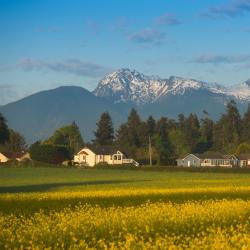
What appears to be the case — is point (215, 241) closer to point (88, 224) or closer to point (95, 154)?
point (88, 224)

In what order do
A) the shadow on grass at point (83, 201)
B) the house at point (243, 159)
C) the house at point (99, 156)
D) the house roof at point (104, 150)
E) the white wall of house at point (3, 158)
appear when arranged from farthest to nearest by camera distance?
the house roof at point (104, 150), the house at point (99, 156), the white wall of house at point (3, 158), the house at point (243, 159), the shadow on grass at point (83, 201)

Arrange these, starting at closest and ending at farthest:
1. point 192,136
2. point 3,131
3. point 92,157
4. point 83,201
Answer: point 83,201
point 92,157
point 3,131
point 192,136

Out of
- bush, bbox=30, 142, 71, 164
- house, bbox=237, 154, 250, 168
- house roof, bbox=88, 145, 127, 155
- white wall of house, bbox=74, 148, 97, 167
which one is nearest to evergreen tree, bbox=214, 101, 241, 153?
house, bbox=237, 154, 250, 168

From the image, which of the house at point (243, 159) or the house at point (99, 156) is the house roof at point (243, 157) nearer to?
the house at point (243, 159)

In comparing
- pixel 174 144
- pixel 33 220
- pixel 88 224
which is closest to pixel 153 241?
pixel 88 224

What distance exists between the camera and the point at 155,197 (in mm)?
33875

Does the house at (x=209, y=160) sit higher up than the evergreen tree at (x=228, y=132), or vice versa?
the evergreen tree at (x=228, y=132)

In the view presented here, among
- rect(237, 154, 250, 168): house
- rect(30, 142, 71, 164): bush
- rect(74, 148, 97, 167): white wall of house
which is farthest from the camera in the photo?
rect(74, 148, 97, 167): white wall of house

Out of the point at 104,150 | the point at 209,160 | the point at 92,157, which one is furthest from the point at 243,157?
the point at 92,157

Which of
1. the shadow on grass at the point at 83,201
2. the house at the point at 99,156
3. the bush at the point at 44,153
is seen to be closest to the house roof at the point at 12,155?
the house at the point at 99,156

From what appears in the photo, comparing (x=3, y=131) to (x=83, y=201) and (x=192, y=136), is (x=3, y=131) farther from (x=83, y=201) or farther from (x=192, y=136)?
(x=83, y=201)

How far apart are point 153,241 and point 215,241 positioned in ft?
7.04

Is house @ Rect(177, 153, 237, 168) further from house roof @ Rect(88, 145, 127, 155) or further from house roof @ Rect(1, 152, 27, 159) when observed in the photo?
house roof @ Rect(1, 152, 27, 159)

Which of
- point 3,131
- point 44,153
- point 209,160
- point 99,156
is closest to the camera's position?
point 44,153
